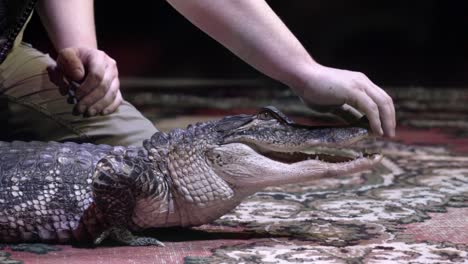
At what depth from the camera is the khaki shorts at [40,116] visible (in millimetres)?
1899

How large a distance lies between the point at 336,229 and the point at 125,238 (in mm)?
415

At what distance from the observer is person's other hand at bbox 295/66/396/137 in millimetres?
1428

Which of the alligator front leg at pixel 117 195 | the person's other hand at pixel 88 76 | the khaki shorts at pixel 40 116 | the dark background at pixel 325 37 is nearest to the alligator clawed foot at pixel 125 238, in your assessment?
the alligator front leg at pixel 117 195

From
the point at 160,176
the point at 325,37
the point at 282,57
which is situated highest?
the point at 325,37

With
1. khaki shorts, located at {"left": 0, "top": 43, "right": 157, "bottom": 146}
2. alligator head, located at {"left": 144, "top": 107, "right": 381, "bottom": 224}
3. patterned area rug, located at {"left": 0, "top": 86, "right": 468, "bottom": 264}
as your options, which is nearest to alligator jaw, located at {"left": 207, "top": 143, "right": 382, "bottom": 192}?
alligator head, located at {"left": 144, "top": 107, "right": 381, "bottom": 224}

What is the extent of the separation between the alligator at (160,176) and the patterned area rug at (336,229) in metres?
0.05

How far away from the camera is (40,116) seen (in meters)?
1.91

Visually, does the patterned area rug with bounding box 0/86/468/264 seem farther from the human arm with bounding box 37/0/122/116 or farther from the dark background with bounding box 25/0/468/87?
the dark background with bounding box 25/0/468/87

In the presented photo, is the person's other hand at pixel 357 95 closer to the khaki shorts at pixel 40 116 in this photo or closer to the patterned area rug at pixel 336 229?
the patterned area rug at pixel 336 229

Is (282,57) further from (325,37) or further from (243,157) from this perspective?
(325,37)

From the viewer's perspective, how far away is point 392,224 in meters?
1.66

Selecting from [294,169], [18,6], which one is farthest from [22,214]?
[294,169]

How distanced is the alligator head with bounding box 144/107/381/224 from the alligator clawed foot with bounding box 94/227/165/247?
10cm

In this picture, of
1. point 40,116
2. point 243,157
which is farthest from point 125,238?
point 40,116
